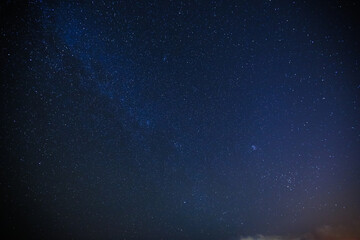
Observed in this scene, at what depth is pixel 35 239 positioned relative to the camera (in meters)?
7.96

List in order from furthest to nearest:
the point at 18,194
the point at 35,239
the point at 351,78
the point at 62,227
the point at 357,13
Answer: the point at 35,239, the point at 62,227, the point at 18,194, the point at 351,78, the point at 357,13

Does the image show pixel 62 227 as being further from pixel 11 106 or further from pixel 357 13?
pixel 357 13

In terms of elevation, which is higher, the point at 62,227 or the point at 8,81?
the point at 8,81

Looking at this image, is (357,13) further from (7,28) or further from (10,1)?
(7,28)

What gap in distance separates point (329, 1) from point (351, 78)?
88 cm

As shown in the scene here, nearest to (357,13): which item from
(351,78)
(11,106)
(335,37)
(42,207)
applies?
(335,37)

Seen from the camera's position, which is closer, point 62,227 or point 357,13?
point 357,13

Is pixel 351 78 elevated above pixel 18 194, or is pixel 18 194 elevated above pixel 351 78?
pixel 351 78

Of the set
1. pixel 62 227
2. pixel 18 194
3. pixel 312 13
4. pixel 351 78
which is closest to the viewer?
pixel 312 13

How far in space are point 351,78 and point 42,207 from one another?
21.6 feet

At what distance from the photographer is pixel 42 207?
467cm

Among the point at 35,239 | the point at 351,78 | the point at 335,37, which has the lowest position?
the point at 35,239

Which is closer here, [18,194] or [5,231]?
[18,194]

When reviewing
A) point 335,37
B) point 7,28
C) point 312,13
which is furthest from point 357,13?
point 7,28
